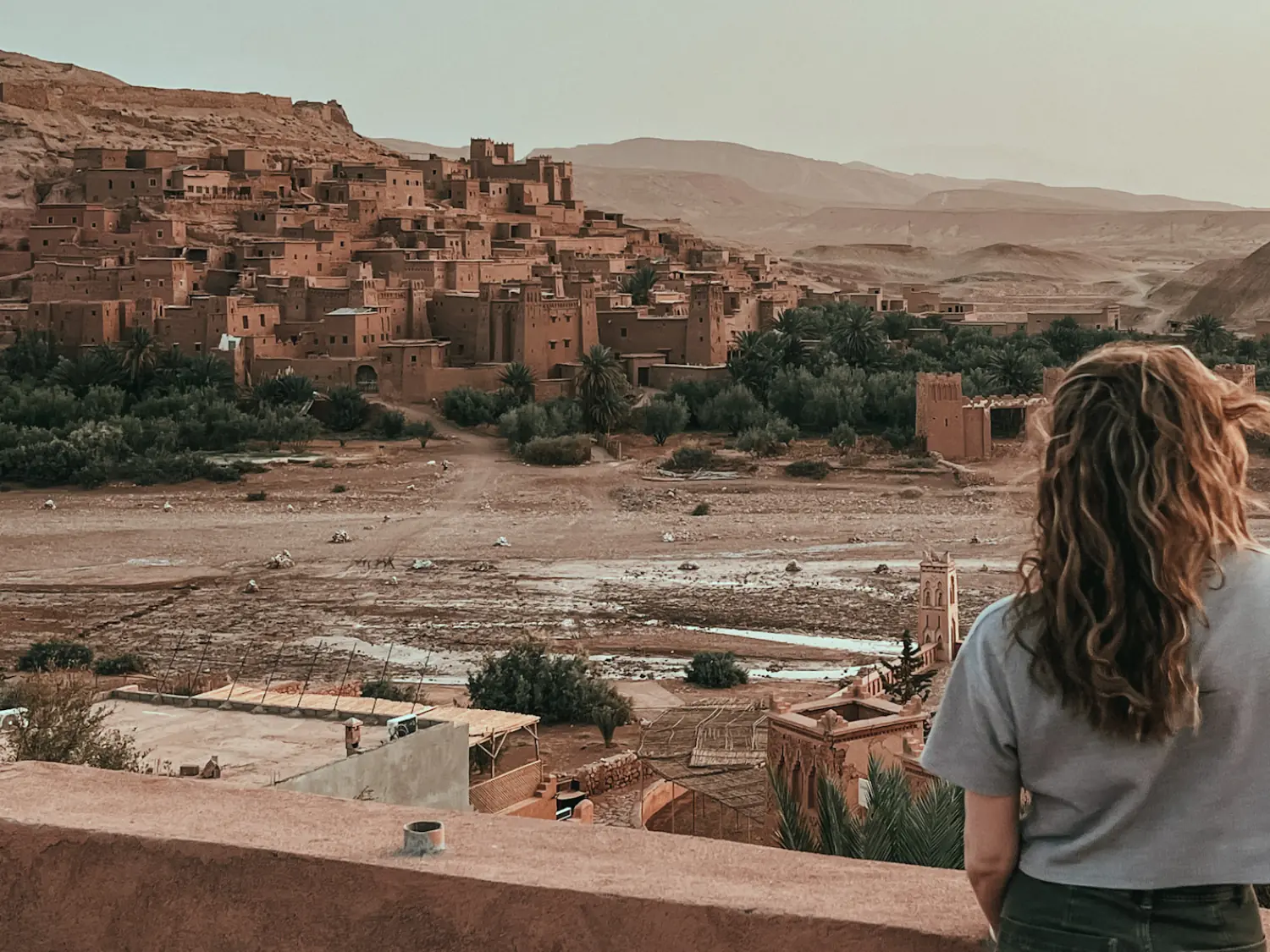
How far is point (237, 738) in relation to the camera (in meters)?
9.28

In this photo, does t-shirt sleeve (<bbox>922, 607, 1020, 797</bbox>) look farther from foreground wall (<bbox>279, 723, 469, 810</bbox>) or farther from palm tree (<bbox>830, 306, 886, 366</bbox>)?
palm tree (<bbox>830, 306, 886, 366</bbox>)

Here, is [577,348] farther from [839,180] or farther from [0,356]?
[839,180]

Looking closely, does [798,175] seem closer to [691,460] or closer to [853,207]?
[853,207]

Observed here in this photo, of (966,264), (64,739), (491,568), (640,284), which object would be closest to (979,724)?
(64,739)

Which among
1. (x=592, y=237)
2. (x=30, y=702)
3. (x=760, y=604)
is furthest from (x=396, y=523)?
(x=592, y=237)

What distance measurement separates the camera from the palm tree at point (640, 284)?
35.1 meters

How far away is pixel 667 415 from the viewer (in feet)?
96.4

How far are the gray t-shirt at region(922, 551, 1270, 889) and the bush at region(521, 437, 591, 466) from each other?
84.6 ft

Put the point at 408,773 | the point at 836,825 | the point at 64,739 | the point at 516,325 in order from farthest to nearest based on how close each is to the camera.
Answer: the point at 516,325 → the point at 408,773 → the point at 64,739 → the point at 836,825

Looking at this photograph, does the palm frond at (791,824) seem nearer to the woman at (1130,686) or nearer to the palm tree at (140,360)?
the woman at (1130,686)

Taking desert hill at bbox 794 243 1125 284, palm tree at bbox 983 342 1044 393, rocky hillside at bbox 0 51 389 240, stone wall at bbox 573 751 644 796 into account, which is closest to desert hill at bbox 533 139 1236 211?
desert hill at bbox 794 243 1125 284

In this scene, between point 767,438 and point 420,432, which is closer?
point 767,438

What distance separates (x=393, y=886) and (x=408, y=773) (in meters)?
6.51

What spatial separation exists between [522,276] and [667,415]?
290 inches
